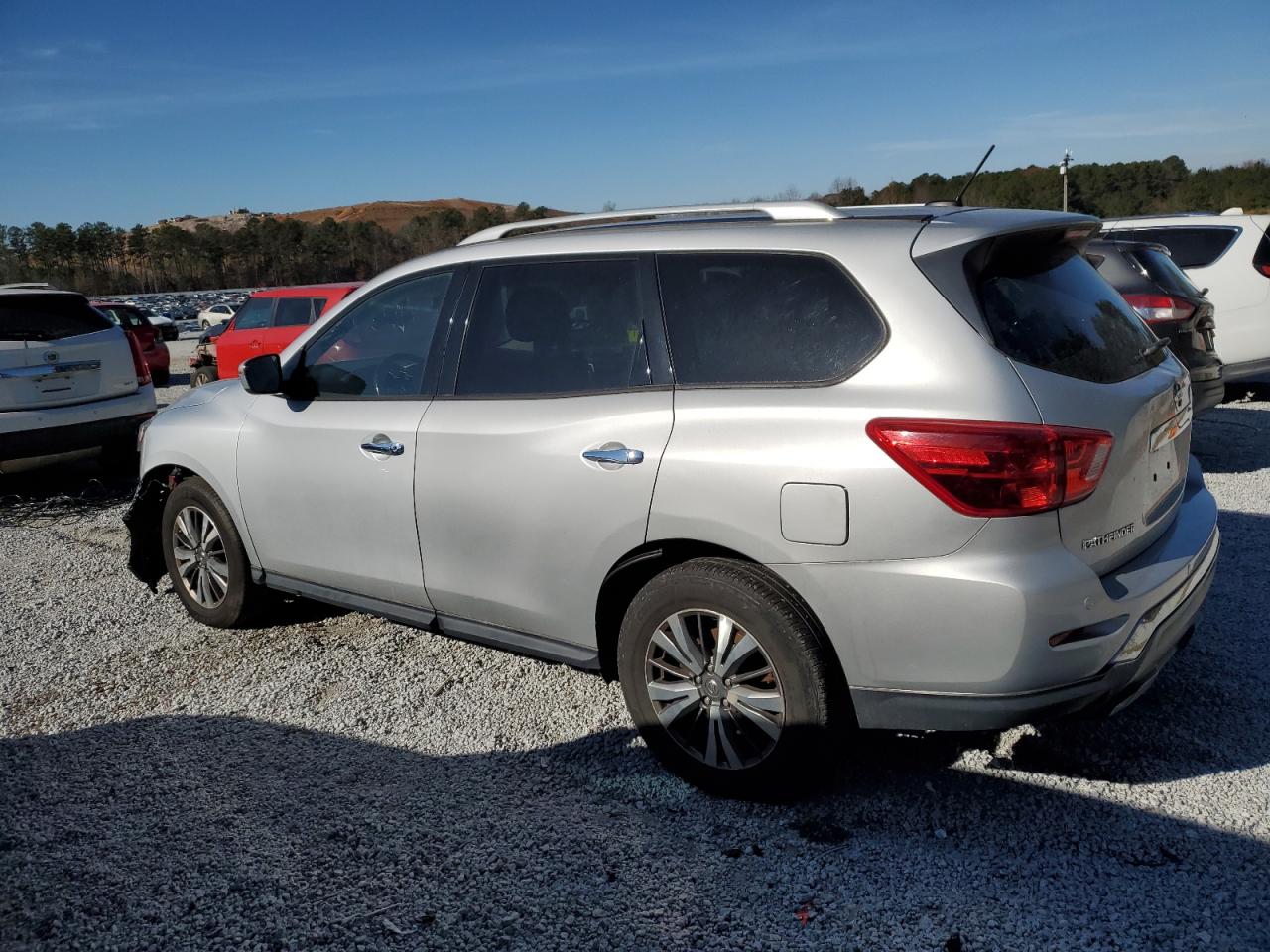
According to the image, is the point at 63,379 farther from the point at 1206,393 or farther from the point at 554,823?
the point at 1206,393

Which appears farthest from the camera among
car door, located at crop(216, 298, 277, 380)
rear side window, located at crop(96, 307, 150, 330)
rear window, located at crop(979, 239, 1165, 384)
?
rear side window, located at crop(96, 307, 150, 330)

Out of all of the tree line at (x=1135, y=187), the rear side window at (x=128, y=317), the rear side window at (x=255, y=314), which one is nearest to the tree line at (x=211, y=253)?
the tree line at (x=1135, y=187)

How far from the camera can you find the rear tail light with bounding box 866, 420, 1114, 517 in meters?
2.65

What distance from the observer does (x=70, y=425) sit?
320 inches

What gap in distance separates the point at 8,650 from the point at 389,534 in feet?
8.08

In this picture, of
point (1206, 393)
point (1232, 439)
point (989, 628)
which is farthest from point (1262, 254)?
point (989, 628)

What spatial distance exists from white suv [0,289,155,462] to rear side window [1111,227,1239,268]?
9309 mm

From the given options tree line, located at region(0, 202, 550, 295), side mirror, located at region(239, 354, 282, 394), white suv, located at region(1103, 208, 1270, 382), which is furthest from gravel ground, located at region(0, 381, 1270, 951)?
tree line, located at region(0, 202, 550, 295)

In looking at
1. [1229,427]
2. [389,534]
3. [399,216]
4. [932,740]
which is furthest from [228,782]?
[399,216]

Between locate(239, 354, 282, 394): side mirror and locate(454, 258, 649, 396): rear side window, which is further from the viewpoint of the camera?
locate(239, 354, 282, 394): side mirror

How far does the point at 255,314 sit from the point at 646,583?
12646mm

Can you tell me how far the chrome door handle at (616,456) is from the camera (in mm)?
3197

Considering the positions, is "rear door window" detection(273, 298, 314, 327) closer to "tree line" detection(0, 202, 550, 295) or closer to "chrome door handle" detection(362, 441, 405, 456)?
"chrome door handle" detection(362, 441, 405, 456)

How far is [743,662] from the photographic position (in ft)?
10.2
